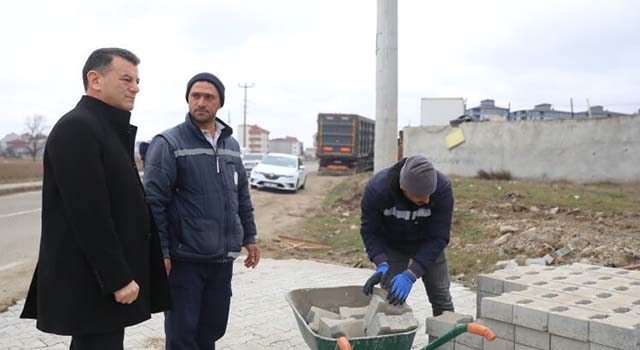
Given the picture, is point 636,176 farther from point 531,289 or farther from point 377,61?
point 531,289

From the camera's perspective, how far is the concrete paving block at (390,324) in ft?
9.29

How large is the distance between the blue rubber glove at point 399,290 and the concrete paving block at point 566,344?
0.82 meters

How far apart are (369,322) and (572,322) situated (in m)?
1.05

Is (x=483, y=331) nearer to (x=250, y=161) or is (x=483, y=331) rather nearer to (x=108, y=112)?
(x=108, y=112)

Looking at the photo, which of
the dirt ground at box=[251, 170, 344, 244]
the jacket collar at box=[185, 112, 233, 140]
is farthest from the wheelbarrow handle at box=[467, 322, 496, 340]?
Result: the dirt ground at box=[251, 170, 344, 244]

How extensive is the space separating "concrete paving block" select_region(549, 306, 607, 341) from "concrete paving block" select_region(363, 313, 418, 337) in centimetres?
75

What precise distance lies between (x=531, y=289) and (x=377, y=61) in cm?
647

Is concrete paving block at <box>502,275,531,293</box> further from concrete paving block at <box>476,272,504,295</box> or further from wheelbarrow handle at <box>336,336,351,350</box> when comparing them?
wheelbarrow handle at <box>336,336,351,350</box>

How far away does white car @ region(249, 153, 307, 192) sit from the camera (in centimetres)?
2022

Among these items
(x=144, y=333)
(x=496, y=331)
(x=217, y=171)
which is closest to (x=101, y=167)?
(x=217, y=171)

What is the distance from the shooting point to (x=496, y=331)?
10.7 feet

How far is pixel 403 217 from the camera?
3.94 meters

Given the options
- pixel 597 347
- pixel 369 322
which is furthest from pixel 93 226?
pixel 597 347

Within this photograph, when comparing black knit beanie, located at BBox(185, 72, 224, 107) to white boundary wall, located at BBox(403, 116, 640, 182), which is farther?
white boundary wall, located at BBox(403, 116, 640, 182)
